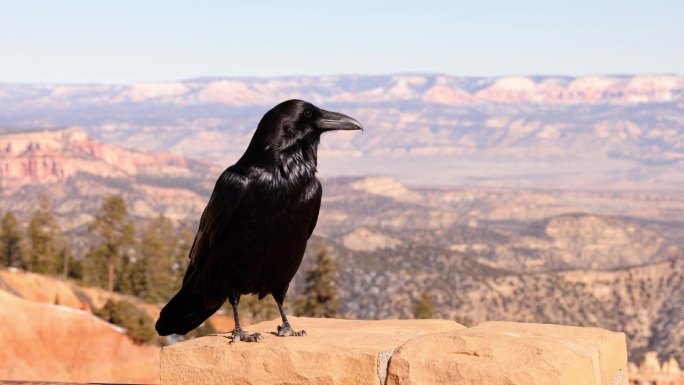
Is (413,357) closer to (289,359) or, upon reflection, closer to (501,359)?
(501,359)

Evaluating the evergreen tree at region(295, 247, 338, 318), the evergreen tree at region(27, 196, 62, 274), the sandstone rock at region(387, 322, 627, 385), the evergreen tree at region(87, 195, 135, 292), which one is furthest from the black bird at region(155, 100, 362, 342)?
the evergreen tree at region(27, 196, 62, 274)

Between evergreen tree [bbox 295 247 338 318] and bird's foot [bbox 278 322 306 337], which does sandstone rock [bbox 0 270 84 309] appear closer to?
evergreen tree [bbox 295 247 338 318]

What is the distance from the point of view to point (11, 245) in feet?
265

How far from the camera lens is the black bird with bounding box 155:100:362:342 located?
22.6 ft

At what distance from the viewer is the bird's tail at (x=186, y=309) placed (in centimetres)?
732

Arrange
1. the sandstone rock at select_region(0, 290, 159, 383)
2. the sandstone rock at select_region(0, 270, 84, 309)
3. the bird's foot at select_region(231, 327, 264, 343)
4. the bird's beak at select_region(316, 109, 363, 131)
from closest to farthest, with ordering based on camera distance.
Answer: the bird's foot at select_region(231, 327, 264, 343) < the bird's beak at select_region(316, 109, 363, 131) < the sandstone rock at select_region(0, 290, 159, 383) < the sandstone rock at select_region(0, 270, 84, 309)

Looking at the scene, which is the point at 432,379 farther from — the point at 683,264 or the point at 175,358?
the point at 683,264

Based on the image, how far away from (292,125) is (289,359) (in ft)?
5.88

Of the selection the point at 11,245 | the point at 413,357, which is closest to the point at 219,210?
the point at 413,357

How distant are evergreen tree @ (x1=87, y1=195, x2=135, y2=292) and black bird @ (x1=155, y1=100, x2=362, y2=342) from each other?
69.2 m

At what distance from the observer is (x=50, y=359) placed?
119 feet

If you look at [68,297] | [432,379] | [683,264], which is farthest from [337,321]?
[683,264]

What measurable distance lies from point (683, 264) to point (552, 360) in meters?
127

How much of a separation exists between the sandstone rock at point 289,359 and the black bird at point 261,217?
1.06ft
